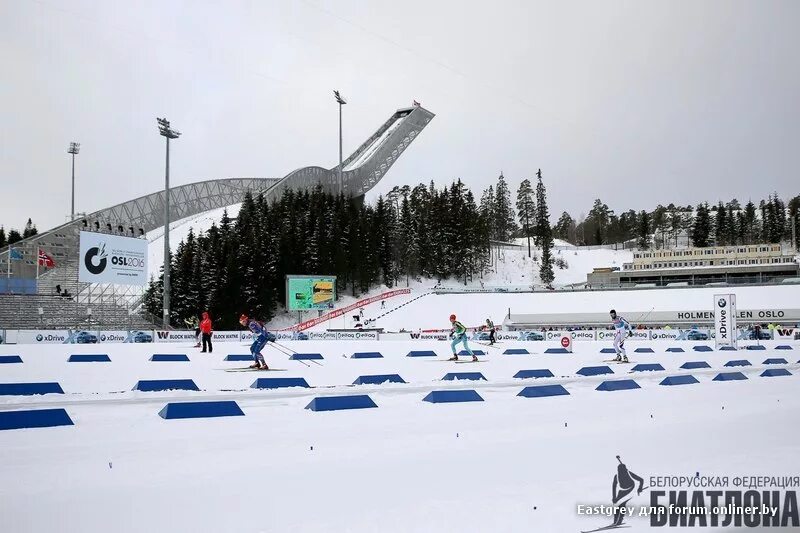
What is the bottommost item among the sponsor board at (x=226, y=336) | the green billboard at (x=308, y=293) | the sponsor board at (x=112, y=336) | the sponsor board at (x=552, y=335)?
the sponsor board at (x=552, y=335)

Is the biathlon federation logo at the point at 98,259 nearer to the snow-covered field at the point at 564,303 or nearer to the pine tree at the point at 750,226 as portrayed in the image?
the snow-covered field at the point at 564,303

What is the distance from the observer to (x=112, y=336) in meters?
38.3

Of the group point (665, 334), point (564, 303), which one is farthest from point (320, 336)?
point (564, 303)

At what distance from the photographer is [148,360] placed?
909 inches

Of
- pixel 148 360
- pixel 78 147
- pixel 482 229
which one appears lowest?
pixel 148 360

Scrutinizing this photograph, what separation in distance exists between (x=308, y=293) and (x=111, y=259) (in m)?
23.6

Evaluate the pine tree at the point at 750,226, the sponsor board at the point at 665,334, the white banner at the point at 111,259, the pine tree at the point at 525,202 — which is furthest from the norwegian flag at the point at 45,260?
the pine tree at the point at 750,226

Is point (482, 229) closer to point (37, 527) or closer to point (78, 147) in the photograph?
point (78, 147)

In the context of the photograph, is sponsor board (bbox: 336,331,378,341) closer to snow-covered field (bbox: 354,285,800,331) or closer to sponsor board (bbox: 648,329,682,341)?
snow-covered field (bbox: 354,285,800,331)

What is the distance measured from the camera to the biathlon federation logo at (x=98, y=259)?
40.8m

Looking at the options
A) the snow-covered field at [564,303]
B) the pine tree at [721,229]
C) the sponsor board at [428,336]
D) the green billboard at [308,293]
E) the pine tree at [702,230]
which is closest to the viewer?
the sponsor board at [428,336]

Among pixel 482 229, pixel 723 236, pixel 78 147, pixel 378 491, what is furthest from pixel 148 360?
pixel 723 236

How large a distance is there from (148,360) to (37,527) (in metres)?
19.5

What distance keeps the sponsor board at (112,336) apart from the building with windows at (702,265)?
215ft
